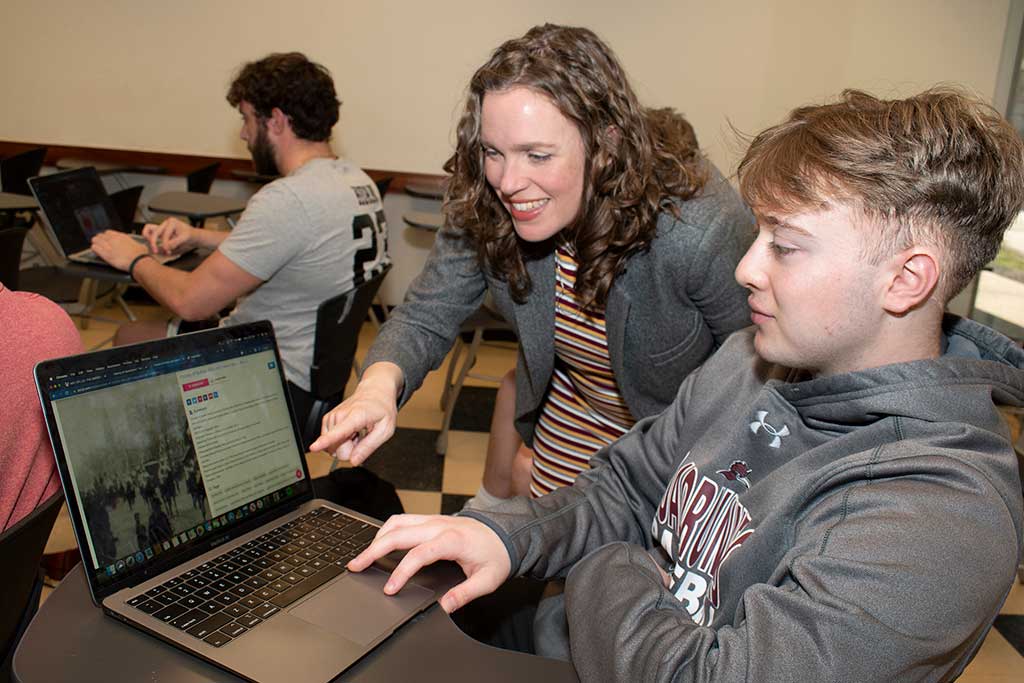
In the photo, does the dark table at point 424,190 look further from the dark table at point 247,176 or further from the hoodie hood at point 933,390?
the hoodie hood at point 933,390

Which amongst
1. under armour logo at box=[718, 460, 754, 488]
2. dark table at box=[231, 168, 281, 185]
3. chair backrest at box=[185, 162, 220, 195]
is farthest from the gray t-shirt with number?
dark table at box=[231, 168, 281, 185]

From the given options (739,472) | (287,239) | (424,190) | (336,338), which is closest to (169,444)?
(739,472)

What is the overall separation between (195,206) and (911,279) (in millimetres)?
3045

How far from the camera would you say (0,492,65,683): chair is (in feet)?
2.83

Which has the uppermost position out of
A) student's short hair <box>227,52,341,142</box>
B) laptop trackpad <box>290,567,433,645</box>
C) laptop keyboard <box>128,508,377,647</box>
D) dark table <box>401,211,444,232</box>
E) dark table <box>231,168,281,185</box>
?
student's short hair <box>227,52,341,142</box>

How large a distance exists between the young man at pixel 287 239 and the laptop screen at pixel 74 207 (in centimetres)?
16

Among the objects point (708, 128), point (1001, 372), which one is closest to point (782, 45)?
point (708, 128)

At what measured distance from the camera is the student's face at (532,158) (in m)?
1.27

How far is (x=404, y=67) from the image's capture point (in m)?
4.46

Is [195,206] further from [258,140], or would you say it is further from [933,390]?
[933,390]

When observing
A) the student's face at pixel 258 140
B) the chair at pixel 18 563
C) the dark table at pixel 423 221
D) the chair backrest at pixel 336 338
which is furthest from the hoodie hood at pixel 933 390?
the dark table at pixel 423 221

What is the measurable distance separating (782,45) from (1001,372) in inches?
152

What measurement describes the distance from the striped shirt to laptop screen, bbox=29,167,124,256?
170cm

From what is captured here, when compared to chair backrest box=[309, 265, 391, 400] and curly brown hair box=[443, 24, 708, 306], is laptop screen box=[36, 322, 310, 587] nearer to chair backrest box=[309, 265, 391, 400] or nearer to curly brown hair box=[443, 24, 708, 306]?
curly brown hair box=[443, 24, 708, 306]
